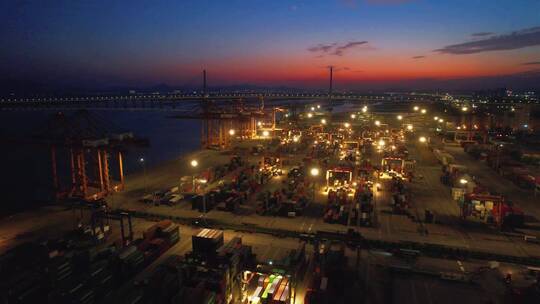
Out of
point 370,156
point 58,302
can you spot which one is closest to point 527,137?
point 370,156

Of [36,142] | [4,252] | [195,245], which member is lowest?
[4,252]

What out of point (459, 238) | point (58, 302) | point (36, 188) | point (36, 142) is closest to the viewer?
point (58, 302)

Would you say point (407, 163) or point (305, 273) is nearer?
point (305, 273)

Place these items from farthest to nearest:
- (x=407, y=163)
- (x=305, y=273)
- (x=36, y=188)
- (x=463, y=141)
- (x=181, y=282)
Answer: (x=463, y=141)
(x=36, y=188)
(x=407, y=163)
(x=305, y=273)
(x=181, y=282)

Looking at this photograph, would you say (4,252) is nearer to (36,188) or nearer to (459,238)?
(459,238)

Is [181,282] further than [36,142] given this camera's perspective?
No

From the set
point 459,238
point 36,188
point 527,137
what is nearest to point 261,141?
point 36,188

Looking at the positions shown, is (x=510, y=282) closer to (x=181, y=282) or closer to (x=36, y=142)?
(x=181, y=282)

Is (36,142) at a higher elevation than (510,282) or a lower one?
higher

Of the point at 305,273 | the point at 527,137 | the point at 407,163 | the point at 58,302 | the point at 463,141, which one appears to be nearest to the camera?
the point at 58,302
